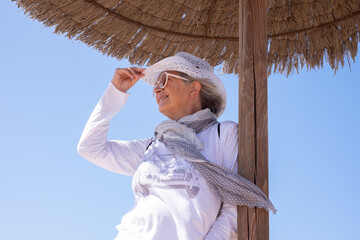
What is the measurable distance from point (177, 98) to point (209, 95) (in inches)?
9.5

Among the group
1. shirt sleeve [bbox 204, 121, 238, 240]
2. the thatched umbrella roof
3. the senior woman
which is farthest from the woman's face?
the thatched umbrella roof

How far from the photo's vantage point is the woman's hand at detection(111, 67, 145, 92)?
2.90 m

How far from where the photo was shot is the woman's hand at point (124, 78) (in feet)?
9.53

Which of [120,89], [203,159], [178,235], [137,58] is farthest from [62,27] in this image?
[178,235]

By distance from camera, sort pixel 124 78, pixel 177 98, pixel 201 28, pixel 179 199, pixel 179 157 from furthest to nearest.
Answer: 1. pixel 201 28
2. pixel 124 78
3. pixel 177 98
4. pixel 179 157
5. pixel 179 199

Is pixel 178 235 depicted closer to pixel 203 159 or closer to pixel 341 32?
pixel 203 159

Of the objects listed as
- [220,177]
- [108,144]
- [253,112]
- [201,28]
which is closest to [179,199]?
[220,177]

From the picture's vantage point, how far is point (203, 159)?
2410 millimetres

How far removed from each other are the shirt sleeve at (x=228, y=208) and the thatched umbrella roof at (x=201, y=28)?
151 cm

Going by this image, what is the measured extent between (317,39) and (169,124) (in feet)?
5.88

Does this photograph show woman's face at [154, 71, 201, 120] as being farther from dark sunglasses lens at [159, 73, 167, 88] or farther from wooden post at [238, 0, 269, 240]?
wooden post at [238, 0, 269, 240]

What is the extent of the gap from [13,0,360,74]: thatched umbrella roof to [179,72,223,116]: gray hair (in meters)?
1.11

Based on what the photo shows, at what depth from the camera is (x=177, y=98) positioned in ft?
9.23

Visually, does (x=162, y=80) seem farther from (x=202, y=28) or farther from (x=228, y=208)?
(x=202, y=28)
